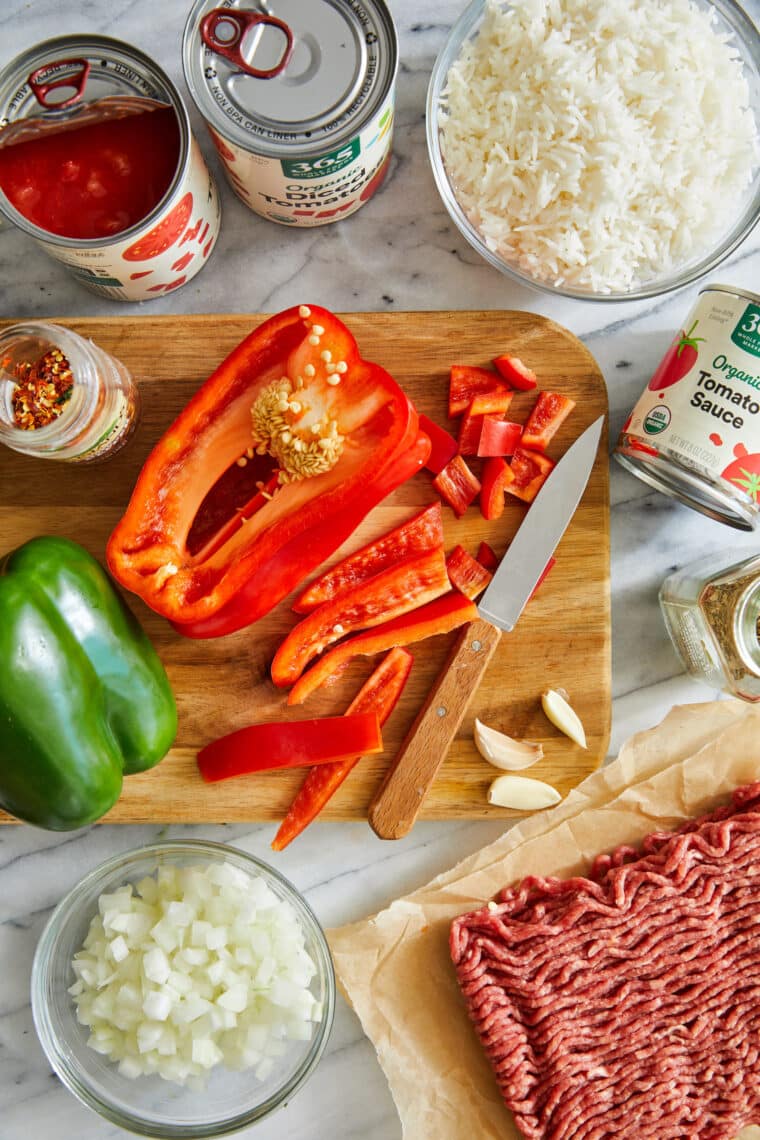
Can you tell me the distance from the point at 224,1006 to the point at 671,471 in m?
1.30

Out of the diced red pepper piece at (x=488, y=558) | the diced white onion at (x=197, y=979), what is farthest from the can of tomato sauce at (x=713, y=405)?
the diced white onion at (x=197, y=979)

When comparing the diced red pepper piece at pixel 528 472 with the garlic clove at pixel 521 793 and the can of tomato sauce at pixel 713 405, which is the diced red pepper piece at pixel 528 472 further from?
the garlic clove at pixel 521 793

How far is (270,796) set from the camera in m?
1.86

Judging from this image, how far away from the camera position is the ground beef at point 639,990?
5.85ft

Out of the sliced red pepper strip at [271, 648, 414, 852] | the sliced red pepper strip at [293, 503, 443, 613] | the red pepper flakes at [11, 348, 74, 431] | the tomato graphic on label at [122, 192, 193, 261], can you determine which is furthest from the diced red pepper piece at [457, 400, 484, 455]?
the red pepper flakes at [11, 348, 74, 431]

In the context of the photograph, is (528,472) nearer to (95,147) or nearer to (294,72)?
(294,72)

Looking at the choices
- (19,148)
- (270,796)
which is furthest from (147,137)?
(270,796)

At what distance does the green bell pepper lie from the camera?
5.04 feet

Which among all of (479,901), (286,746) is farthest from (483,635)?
(479,901)

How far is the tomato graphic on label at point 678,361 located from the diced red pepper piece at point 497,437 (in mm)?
272

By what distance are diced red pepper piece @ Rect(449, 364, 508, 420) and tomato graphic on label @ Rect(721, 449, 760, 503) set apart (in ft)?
1.55

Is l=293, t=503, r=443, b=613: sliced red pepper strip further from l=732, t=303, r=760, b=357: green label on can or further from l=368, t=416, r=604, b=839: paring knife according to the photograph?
l=732, t=303, r=760, b=357: green label on can

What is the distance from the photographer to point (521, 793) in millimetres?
1839

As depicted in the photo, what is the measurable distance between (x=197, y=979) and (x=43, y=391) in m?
1.12
